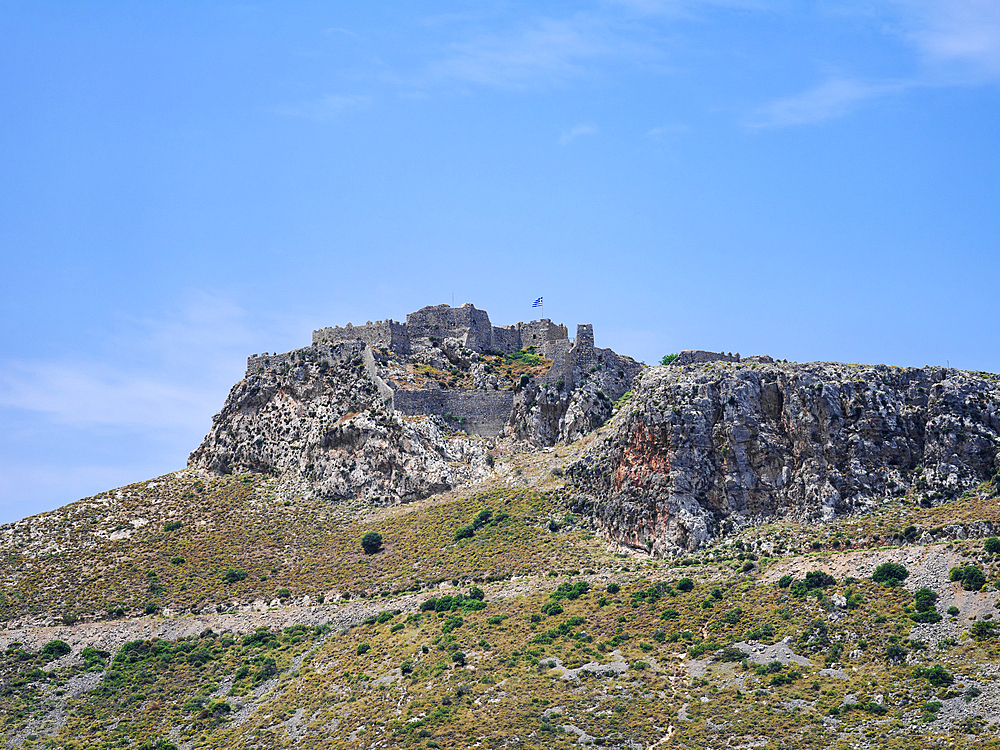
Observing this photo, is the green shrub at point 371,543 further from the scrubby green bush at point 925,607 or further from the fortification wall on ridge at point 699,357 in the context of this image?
the scrubby green bush at point 925,607

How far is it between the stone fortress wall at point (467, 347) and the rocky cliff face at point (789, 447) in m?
17.7

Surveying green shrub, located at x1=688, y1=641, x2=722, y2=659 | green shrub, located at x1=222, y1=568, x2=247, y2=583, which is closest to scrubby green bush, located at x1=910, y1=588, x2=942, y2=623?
green shrub, located at x1=688, y1=641, x2=722, y2=659

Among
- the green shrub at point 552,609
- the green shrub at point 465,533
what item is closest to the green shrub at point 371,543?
the green shrub at point 465,533

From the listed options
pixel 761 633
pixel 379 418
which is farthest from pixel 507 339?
pixel 761 633

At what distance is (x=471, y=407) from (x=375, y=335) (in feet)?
40.8

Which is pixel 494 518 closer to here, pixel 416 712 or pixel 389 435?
pixel 389 435

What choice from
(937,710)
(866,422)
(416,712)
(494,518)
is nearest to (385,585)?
(494,518)

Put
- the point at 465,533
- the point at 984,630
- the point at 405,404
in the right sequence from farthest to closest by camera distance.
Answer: the point at 405,404
the point at 465,533
the point at 984,630

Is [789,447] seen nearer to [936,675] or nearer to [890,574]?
[890,574]

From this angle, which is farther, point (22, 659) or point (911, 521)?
point (22, 659)

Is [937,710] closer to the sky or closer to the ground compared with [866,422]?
closer to the ground

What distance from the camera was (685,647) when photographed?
79312mm

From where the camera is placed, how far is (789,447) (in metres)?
93.7

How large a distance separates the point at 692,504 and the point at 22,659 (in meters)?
48.8
